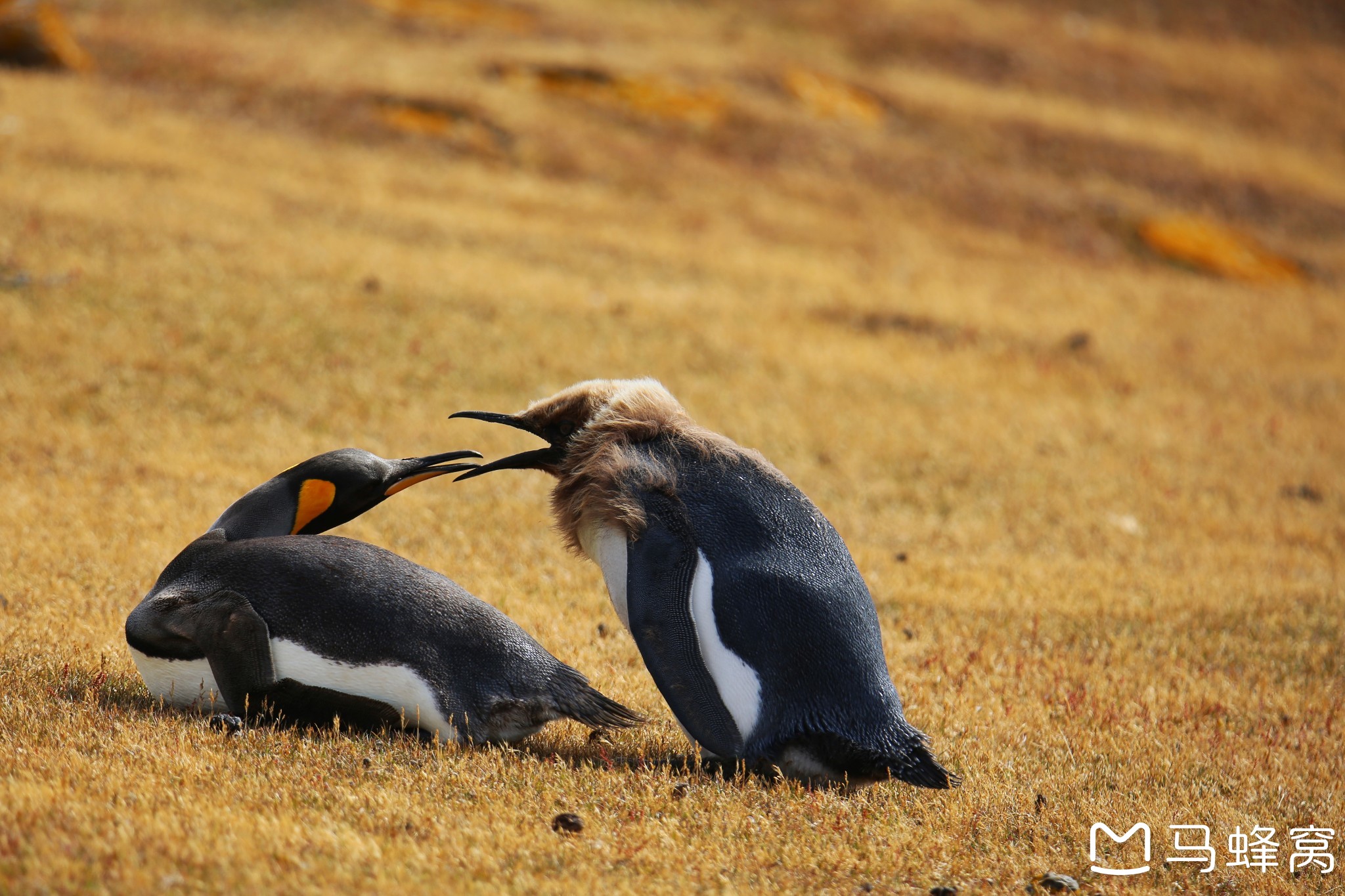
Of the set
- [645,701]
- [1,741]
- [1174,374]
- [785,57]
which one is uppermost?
[785,57]

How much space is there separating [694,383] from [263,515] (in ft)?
33.7

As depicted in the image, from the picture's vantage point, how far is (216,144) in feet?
77.4

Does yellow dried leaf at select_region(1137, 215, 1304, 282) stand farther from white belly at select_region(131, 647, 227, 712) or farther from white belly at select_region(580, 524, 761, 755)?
white belly at select_region(131, 647, 227, 712)

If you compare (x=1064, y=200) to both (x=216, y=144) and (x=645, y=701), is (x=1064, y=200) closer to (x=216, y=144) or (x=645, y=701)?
(x=216, y=144)

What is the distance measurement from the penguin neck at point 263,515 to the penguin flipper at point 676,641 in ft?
7.15

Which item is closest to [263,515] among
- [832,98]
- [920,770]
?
[920,770]

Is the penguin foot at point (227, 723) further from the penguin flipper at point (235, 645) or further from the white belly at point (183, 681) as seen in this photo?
the white belly at point (183, 681)

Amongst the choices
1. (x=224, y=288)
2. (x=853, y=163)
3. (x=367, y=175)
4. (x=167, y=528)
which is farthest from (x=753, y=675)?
(x=853, y=163)

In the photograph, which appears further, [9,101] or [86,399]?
[9,101]

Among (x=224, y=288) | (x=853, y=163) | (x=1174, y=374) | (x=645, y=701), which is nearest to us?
(x=645, y=701)

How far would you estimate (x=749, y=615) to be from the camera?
618 cm

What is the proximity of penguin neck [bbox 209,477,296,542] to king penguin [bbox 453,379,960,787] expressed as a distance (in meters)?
1.79

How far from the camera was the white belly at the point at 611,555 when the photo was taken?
669 cm

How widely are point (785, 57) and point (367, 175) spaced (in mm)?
16507
